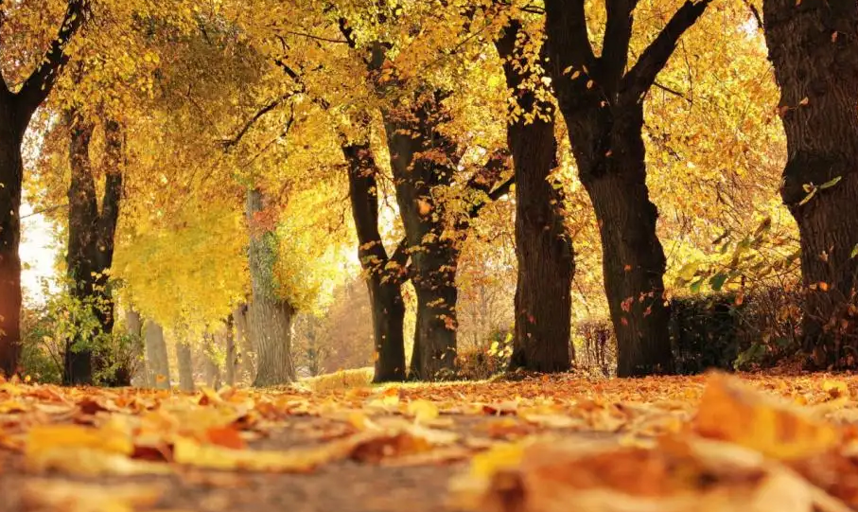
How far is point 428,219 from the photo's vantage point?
63.9ft

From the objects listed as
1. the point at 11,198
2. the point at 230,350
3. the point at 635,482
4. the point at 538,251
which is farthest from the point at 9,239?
the point at 230,350

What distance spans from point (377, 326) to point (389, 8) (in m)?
7.60

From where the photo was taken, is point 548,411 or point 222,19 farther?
point 222,19

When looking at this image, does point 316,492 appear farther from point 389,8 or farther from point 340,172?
point 340,172

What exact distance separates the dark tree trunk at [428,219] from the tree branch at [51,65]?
7.01m

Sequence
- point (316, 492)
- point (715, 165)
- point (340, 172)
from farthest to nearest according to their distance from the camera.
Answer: point (340, 172) → point (715, 165) → point (316, 492)

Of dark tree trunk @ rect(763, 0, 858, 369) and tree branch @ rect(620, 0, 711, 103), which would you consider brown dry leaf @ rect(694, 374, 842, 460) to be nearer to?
dark tree trunk @ rect(763, 0, 858, 369)

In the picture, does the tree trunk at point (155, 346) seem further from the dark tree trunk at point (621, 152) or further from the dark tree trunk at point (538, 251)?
the dark tree trunk at point (621, 152)

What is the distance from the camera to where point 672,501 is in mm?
1349

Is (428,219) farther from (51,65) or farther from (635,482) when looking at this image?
(635,482)

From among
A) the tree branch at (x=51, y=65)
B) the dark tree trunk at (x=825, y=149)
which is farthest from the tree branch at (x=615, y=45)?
the tree branch at (x=51, y=65)

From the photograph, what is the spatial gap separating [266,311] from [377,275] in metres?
6.11

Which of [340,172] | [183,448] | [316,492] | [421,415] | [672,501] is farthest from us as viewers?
[340,172]

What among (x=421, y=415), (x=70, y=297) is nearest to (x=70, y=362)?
(x=70, y=297)
